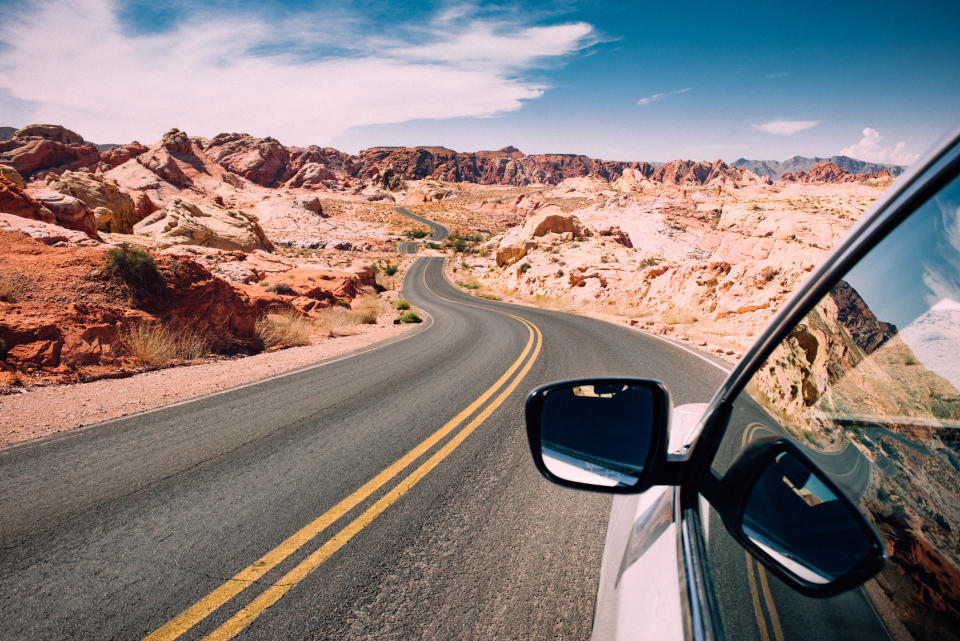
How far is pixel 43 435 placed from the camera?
14.5 feet

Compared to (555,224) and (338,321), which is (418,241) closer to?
(555,224)

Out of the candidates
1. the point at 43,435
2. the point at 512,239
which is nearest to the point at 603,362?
the point at 43,435

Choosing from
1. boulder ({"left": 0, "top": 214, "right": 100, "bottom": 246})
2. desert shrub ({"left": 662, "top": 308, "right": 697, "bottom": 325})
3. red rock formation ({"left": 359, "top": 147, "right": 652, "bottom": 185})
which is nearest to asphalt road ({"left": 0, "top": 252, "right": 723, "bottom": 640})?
boulder ({"left": 0, "top": 214, "right": 100, "bottom": 246})

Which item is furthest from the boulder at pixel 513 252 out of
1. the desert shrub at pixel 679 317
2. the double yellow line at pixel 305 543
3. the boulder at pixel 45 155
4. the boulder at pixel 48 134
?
the boulder at pixel 48 134

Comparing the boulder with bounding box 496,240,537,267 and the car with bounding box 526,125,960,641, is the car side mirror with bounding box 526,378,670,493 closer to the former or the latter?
the car with bounding box 526,125,960,641

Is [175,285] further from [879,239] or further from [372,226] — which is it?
[372,226]

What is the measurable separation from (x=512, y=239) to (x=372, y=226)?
4155 centimetres

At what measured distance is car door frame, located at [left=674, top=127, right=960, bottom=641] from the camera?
2.23ft

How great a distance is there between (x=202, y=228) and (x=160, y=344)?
785 inches

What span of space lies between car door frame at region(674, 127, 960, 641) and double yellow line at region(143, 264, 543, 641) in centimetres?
209

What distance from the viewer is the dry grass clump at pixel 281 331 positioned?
1077cm

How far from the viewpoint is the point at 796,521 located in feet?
3.03

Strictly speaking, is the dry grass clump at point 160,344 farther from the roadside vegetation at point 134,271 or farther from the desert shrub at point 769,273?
the desert shrub at point 769,273

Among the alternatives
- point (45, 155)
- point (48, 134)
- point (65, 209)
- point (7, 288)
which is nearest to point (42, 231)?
point (7, 288)
